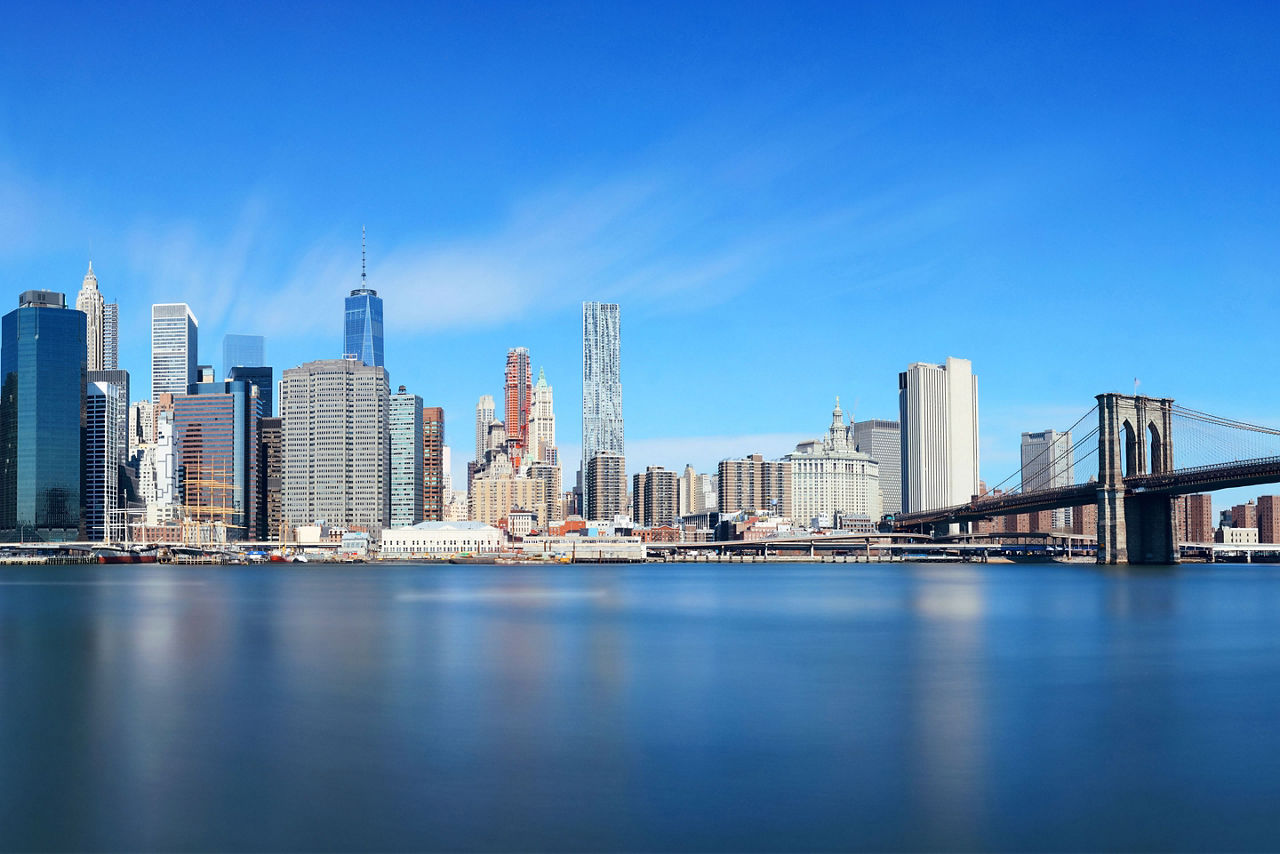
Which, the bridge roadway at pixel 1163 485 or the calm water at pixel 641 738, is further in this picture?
the bridge roadway at pixel 1163 485

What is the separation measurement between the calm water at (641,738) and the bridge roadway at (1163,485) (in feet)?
164

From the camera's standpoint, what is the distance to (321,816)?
1622 centimetres

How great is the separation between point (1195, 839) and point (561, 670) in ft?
63.7

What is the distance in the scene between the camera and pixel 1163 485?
103m

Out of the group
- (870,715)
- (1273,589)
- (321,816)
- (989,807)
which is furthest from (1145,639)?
(1273,589)

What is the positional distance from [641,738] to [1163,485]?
93.1 metres

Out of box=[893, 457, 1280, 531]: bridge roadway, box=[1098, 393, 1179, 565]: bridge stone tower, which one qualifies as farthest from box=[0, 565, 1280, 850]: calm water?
box=[1098, 393, 1179, 565]: bridge stone tower

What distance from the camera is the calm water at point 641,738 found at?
15.7 meters

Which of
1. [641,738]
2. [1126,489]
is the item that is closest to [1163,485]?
[1126,489]

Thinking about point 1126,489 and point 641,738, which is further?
point 1126,489

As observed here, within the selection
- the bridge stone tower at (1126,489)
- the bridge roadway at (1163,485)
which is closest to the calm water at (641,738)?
the bridge roadway at (1163,485)

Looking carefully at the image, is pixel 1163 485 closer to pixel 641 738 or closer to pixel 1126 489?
pixel 1126 489

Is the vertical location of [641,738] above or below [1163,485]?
below

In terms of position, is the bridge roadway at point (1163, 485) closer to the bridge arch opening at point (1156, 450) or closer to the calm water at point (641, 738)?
the bridge arch opening at point (1156, 450)
